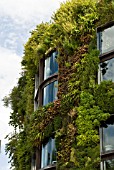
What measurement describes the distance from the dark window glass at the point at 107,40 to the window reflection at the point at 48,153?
20.1 ft

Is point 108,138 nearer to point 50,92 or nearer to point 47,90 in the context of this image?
point 50,92

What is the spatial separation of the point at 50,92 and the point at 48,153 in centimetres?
405

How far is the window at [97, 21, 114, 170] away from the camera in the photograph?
76.7ft

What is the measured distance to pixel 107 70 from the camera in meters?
26.0

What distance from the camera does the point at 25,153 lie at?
99.5 ft

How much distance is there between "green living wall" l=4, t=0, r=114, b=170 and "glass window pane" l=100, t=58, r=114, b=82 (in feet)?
1.40

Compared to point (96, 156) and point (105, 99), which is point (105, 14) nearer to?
point (105, 99)

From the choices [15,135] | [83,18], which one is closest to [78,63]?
[83,18]

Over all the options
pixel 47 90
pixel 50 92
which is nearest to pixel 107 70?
pixel 50 92

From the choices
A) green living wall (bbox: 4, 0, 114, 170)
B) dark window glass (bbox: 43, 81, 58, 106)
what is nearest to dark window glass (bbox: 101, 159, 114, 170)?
green living wall (bbox: 4, 0, 114, 170)

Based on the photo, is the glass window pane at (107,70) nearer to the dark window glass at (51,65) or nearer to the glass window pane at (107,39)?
the glass window pane at (107,39)

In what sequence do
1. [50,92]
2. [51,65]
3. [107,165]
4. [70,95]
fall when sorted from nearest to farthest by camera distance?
[107,165], [70,95], [50,92], [51,65]

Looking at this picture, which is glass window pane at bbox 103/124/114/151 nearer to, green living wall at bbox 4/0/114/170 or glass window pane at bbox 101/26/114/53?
green living wall at bbox 4/0/114/170

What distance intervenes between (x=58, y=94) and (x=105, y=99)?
4.10 metres
